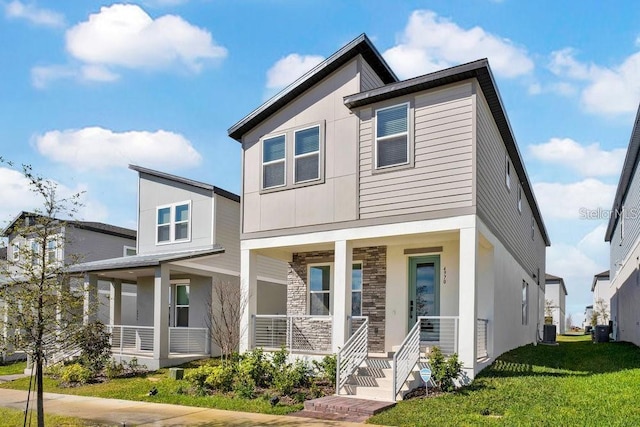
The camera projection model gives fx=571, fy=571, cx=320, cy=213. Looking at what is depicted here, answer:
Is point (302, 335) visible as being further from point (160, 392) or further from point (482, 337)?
point (482, 337)

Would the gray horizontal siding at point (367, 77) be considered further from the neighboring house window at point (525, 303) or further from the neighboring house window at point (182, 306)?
the neighboring house window at point (182, 306)

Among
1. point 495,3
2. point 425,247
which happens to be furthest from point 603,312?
point 495,3

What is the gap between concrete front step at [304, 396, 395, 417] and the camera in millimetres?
9906

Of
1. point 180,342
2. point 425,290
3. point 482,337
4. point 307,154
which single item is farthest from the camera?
point 180,342

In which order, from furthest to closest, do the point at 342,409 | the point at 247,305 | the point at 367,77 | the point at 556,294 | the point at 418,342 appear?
1. the point at 556,294
2. the point at 247,305
3. the point at 367,77
4. the point at 418,342
5. the point at 342,409

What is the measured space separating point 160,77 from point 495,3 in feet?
24.7

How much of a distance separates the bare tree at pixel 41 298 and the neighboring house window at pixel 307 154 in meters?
6.44

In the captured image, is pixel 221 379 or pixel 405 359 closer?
pixel 405 359

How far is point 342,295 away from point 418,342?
2.32m

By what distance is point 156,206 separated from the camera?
22.0 m

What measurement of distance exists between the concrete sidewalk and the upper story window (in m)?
8.47

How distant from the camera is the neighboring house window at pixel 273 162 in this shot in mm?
15180

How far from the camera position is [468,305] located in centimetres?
1159

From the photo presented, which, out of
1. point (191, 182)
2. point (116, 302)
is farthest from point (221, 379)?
point (116, 302)
